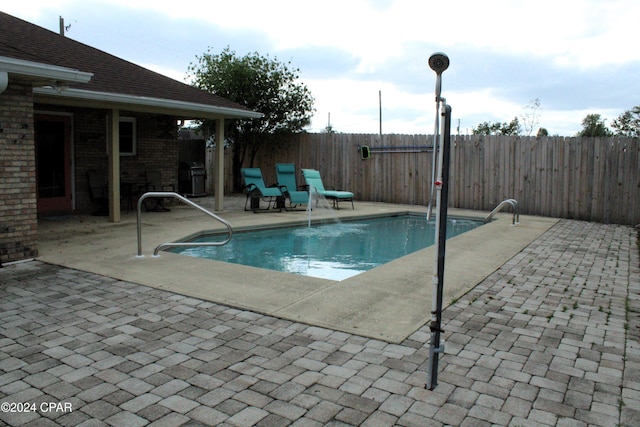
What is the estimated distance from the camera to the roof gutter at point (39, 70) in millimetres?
5723

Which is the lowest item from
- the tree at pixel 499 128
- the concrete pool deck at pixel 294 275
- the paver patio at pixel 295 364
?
the paver patio at pixel 295 364

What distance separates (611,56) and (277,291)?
32.2ft

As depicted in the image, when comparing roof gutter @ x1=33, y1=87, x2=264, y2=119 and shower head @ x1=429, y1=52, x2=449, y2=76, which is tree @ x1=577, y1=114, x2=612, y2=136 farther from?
shower head @ x1=429, y1=52, x2=449, y2=76

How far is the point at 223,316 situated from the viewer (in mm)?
4496

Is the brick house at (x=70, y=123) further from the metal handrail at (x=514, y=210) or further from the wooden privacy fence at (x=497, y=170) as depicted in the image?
the metal handrail at (x=514, y=210)

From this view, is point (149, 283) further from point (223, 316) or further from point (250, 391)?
point (250, 391)

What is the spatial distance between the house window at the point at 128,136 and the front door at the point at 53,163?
4.82 feet

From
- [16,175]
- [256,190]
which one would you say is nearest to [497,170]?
[256,190]

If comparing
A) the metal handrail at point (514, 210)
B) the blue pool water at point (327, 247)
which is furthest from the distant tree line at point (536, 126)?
the blue pool water at point (327, 247)

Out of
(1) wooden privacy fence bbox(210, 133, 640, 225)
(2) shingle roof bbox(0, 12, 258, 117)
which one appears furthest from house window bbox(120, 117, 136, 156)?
(1) wooden privacy fence bbox(210, 133, 640, 225)

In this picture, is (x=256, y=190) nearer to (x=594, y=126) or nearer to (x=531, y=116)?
(x=531, y=116)

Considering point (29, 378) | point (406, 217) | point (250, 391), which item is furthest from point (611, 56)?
point (29, 378)

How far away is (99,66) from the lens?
10727mm

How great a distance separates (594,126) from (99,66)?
21381 mm
